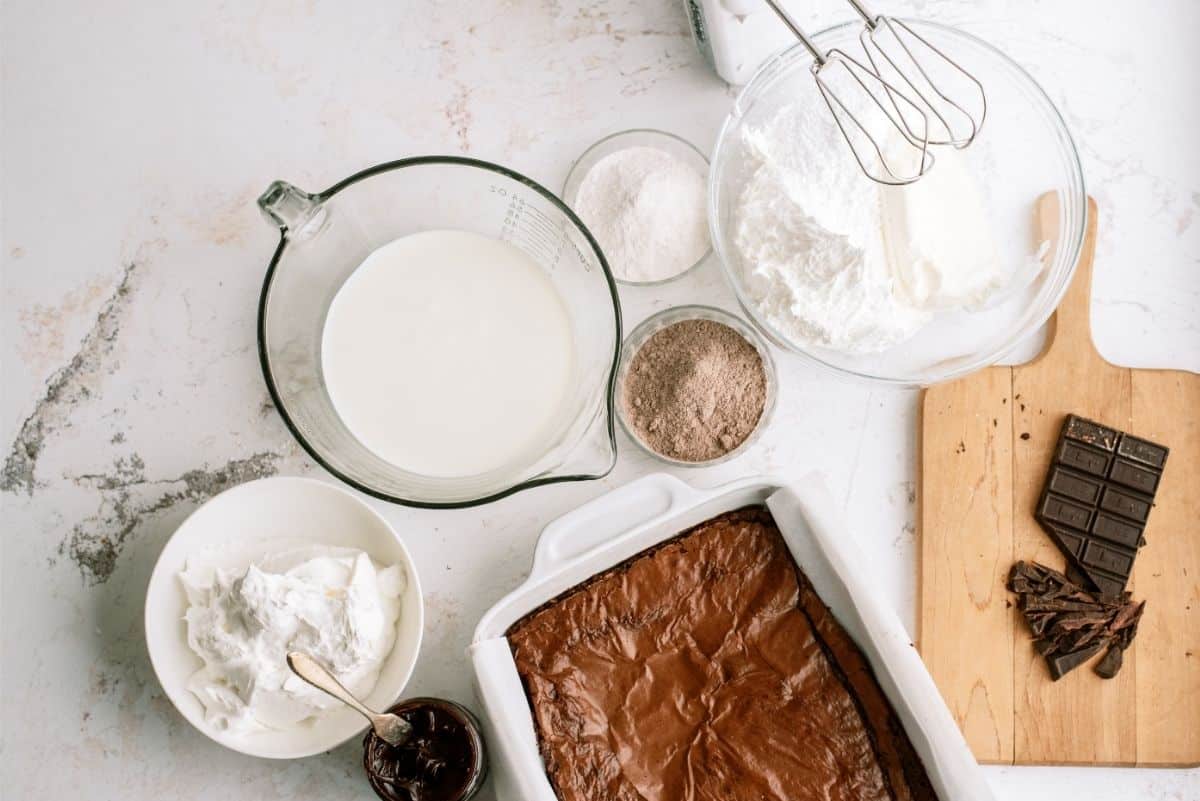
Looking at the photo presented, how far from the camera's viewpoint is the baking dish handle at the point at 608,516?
161 cm

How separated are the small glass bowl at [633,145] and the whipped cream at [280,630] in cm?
74

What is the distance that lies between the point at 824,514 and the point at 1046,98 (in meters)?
0.85

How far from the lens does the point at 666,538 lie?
64.0 inches

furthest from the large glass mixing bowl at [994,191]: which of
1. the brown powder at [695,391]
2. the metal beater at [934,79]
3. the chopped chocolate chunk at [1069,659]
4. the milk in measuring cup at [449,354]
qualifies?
the chopped chocolate chunk at [1069,659]

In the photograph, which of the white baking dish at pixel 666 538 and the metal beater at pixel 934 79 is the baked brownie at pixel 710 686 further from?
the metal beater at pixel 934 79

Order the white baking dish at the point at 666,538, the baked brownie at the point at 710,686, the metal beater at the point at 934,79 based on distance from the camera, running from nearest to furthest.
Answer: the white baking dish at the point at 666,538
the baked brownie at the point at 710,686
the metal beater at the point at 934,79

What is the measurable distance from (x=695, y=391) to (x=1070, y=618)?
30.9 inches

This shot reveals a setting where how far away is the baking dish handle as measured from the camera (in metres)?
1.61

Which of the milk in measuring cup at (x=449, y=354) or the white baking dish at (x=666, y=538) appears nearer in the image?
the white baking dish at (x=666, y=538)

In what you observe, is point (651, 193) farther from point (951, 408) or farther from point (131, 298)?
point (131, 298)

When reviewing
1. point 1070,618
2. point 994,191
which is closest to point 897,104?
point 994,191

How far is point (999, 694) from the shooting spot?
1699 millimetres

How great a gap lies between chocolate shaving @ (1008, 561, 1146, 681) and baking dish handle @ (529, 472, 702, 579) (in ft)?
2.18

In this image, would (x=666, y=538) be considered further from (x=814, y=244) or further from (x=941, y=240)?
(x=941, y=240)
